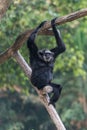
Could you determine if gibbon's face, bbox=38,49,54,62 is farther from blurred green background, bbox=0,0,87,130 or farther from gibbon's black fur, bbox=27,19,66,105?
blurred green background, bbox=0,0,87,130

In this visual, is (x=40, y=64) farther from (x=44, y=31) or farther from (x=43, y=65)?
(x=44, y=31)

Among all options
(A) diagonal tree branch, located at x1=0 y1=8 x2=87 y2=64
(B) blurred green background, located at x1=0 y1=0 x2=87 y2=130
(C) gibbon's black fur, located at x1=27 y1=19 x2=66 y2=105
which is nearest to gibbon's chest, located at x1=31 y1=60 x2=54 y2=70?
(C) gibbon's black fur, located at x1=27 y1=19 x2=66 y2=105

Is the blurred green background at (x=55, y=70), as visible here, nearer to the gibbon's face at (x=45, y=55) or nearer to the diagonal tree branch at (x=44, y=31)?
the diagonal tree branch at (x=44, y=31)

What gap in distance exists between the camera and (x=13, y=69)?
1525cm

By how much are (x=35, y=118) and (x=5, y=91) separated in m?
1.84

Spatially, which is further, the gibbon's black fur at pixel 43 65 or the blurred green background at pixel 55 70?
the blurred green background at pixel 55 70

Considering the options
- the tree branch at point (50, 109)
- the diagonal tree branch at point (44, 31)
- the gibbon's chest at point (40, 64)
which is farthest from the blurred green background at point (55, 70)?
the gibbon's chest at point (40, 64)

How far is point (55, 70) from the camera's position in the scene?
19734 mm

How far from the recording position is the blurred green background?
46.9ft

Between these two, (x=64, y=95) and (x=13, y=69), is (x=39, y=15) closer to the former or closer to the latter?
(x=13, y=69)

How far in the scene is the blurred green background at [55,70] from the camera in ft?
46.9

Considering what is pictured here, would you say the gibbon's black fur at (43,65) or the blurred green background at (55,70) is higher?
the gibbon's black fur at (43,65)

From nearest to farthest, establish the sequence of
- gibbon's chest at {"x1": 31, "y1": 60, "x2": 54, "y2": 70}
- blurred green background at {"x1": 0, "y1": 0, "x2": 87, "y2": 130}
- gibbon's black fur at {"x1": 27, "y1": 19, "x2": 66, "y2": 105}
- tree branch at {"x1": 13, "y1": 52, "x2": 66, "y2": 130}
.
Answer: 1. tree branch at {"x1": 13, "y1": 52, "x2": 66, "y2": 130}
2. gibbon's black fur at {"x1": 27, "y1": 19, "x2": 66, "y2": 105}
3. gibbon's chest at {"x1": 31, "y1": 60, "x2": 54, "y2": 70}
4. blurred green background at {"x1": 0, "y1": 0, "x2": 87, "y2": 130}

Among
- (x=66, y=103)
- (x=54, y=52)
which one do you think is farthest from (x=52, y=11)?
(x=66, y=103)
